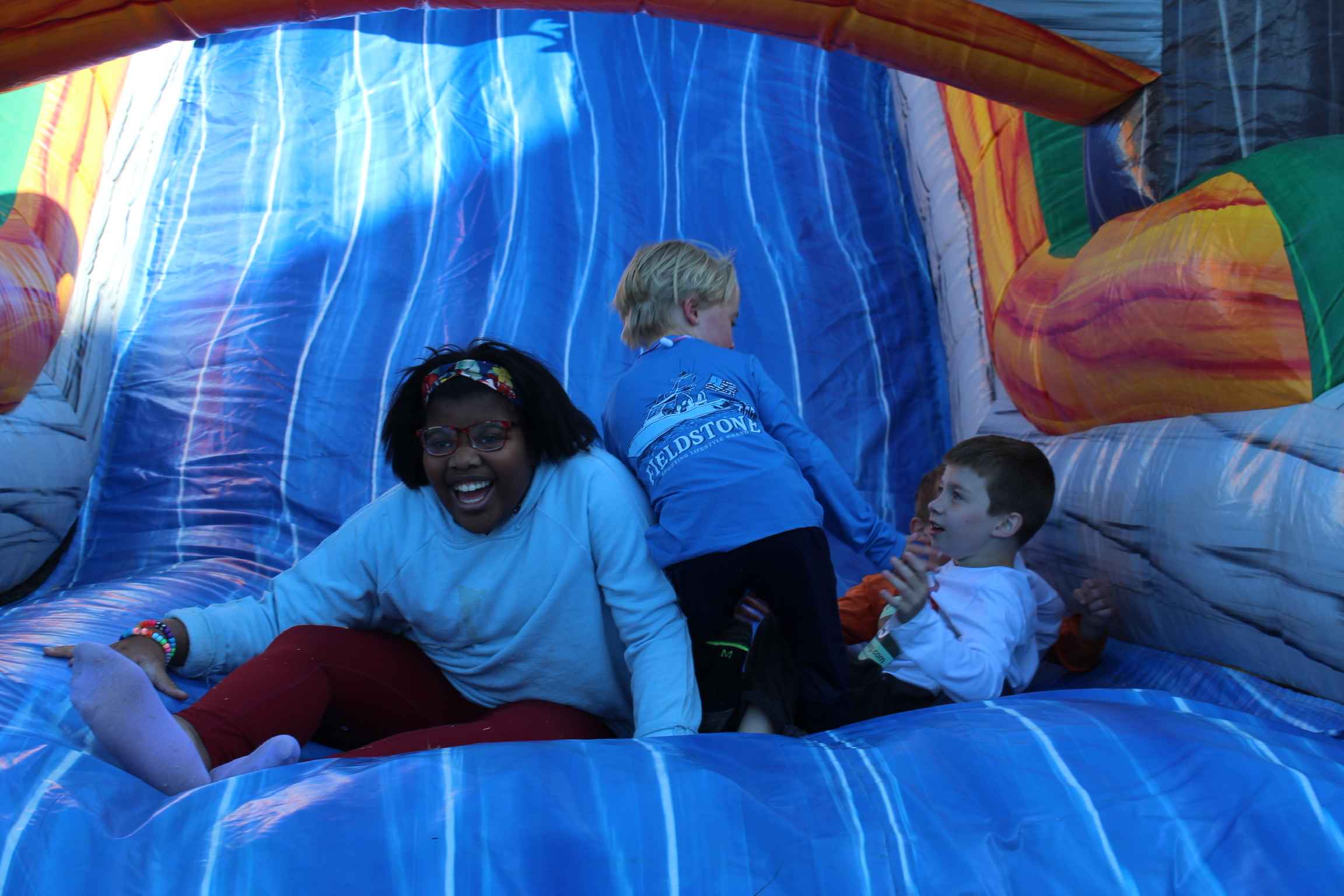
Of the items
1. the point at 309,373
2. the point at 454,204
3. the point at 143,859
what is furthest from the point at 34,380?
the point at 143,859

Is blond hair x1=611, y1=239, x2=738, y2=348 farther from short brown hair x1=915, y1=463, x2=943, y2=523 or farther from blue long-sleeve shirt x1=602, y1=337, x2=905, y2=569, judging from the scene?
short brown hair x1=915, y1=463, x2=943, y2=523

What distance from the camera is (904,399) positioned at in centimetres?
227

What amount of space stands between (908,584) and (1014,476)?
317 millimetres

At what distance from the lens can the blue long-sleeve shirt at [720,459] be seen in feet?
4.40

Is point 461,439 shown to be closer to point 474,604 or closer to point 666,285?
point 474,604

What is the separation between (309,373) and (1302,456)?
5.70 ft

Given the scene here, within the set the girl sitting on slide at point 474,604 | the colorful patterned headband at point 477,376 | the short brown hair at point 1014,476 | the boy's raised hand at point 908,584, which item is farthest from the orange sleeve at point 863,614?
the colorful patterned headband at point 477,376

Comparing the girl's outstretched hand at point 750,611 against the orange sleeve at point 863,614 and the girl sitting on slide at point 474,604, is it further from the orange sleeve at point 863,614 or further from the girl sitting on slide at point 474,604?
the orange sleeve at point 863,614

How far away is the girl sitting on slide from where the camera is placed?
4.04ft

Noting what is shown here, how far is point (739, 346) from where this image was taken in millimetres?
2344

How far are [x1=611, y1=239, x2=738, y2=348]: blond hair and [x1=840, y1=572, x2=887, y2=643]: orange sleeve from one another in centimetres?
46

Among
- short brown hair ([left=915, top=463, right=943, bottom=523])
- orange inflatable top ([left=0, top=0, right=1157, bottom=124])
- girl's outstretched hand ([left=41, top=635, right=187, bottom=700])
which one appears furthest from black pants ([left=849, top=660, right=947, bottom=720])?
orange inflatable top ([left=0, top=0, right=1157, bottom=124])

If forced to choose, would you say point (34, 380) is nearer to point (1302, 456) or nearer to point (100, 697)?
point (100, 697)

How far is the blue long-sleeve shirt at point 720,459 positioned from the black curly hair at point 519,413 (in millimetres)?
125
